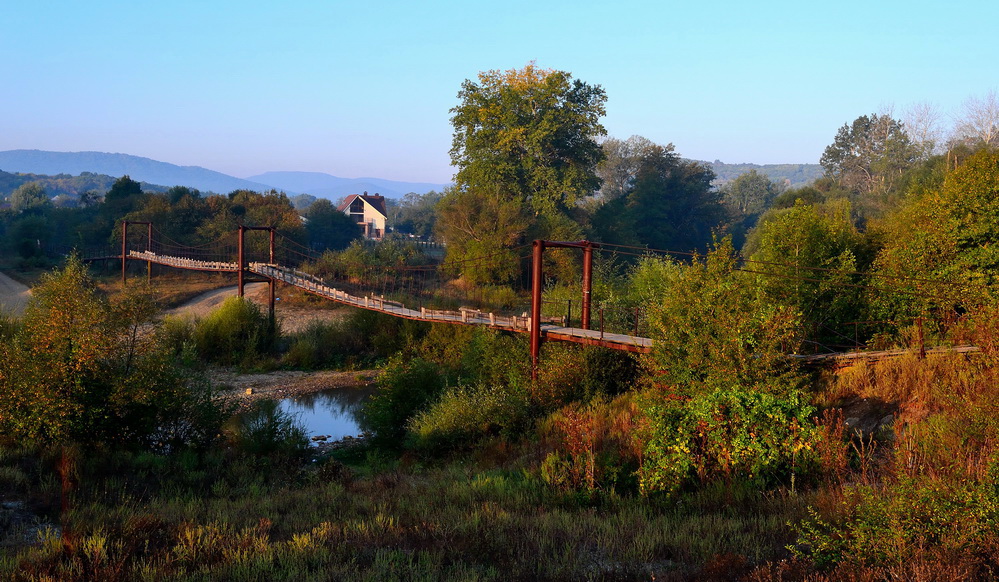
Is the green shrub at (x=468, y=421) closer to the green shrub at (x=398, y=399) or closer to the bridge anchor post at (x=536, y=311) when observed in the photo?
the green shrub at (x=398, y=399)

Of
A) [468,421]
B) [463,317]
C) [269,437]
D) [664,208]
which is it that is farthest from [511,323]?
[664,208]

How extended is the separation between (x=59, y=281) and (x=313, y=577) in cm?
932

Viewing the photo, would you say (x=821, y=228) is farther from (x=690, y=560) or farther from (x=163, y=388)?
(x=163, y=388)

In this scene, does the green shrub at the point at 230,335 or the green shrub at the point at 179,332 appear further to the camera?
the green shrub at the point at 230,335

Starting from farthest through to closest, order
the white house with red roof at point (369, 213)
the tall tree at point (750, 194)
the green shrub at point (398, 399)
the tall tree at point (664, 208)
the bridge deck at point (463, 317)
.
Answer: the tall tree at point (750, 194), the white house with red roof at point (369, 213), the tall tree at point (664, 208), the green shrub at point (398, 399), the bridge deck at point (463, 317)

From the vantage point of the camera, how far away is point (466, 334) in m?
23.7

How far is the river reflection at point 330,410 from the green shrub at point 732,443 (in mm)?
11394

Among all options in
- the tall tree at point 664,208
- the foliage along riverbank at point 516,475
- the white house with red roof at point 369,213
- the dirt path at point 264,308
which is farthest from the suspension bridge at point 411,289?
the white house with red roof at point 369,213

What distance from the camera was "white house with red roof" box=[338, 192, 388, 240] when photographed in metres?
76.8

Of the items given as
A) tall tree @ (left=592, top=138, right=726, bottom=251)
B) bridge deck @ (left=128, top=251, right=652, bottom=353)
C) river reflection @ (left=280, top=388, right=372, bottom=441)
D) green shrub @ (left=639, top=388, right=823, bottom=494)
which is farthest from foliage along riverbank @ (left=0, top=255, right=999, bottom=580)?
tall tree @ (left=592, top=138, right=726, bottom=251)

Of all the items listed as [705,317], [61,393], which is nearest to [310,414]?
[61,393]

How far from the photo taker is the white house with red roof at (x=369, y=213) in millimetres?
76750

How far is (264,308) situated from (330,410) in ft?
53.4

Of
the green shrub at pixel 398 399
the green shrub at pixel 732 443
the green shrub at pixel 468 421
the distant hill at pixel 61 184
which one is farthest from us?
the distant hill at pixel 61 184
